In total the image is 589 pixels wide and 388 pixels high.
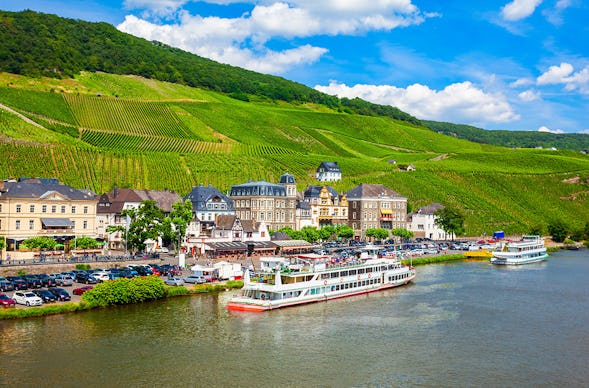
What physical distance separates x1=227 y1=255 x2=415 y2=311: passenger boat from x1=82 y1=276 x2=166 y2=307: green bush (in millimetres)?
6655

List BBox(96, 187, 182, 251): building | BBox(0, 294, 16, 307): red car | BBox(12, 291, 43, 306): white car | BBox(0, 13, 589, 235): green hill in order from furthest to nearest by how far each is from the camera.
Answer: BBox(0, 13, 589, 235): green hill → BBox(96, 187, 182, 251): building → BBox(12, 291, 43, 306): white car → BBox(0, 294, 16, 307): red car

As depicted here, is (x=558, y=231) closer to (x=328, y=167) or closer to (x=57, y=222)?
(x=328, y=167)

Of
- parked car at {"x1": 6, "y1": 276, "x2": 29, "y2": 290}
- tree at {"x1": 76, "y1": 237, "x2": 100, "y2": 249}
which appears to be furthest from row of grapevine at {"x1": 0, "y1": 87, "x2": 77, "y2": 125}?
parked car at {"x1": 6, "y1": 276, "x2": 29, "y2": 290}

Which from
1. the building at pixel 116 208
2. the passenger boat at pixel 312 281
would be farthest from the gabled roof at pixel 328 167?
the passenger boat at pixel 312 281

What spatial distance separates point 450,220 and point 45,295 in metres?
81.7

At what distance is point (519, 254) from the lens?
302 feet

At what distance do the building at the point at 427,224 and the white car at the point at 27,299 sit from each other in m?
88.7

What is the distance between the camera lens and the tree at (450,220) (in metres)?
114

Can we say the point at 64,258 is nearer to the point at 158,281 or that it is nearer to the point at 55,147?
the point at 158,281

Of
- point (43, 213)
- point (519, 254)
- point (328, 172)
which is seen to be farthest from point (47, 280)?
point (328, 172)

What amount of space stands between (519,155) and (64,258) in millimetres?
148408

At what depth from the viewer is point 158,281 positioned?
Answer: 5394 cm

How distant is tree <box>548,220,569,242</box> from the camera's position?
404ft

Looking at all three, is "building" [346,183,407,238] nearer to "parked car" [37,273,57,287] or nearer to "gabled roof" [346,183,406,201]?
"gabled roof" [346,183,406,201]
